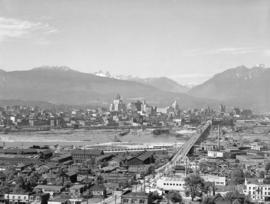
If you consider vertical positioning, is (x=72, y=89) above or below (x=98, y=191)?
above

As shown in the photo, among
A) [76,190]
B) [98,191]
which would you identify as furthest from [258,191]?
[76,190]

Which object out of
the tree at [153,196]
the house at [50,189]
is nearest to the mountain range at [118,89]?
the tree at [153,196]

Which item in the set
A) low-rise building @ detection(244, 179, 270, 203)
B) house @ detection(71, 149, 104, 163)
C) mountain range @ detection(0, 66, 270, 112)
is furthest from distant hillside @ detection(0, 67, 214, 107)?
low-rise building @ detection(244, 179, 270, 203)

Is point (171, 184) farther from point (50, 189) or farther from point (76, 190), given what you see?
point (50, 189)

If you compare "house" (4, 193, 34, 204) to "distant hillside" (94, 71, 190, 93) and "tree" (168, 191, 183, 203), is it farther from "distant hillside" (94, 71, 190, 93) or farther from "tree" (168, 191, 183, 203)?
"distant hillside" (94, 71, 190, 93)

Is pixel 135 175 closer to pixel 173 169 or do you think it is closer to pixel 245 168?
pixel 173 169

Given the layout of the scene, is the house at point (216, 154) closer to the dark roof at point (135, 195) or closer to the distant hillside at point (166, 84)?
the dark roof at point (135, 195)

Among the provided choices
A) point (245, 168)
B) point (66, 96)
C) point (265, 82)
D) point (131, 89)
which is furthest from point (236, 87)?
point (245, 168)
